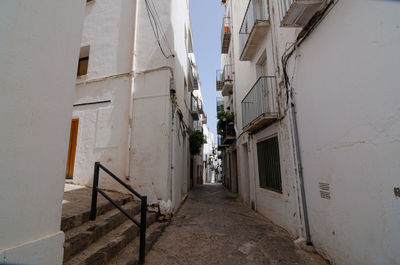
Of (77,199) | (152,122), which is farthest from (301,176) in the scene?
(77,199)

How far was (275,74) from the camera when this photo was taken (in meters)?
5.28

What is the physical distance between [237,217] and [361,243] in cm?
364

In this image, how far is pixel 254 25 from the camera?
5.84 m

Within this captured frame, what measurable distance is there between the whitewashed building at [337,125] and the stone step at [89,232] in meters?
3.81

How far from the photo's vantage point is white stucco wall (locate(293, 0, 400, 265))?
2271mm

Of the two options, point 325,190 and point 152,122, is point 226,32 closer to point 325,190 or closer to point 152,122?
point 152,122

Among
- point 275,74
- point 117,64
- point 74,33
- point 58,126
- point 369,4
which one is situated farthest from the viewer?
point 117,64

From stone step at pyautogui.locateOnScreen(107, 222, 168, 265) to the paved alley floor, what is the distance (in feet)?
0.39

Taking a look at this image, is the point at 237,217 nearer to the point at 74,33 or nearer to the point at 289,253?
the point at 289,253

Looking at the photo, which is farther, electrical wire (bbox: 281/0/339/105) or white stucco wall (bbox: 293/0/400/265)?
electrical wire (bbox: 281/0/339/105)

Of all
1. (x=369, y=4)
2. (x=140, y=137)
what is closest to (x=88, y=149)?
(x=140, y=137)

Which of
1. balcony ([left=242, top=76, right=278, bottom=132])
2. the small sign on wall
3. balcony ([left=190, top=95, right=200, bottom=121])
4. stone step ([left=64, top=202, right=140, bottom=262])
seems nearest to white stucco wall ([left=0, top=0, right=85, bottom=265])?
stone step ([left=64, top=202, right=140, bottom=262])

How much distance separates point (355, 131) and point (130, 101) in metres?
5.38

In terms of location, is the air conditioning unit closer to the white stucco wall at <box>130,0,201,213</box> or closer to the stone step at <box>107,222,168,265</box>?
the white stucco wall at <box>130,0,201,213</box>
